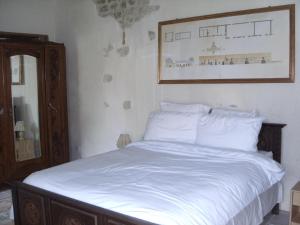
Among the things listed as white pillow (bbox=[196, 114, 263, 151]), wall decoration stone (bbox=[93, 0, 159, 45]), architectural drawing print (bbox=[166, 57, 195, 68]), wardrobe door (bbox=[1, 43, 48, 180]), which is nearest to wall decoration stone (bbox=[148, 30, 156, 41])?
wall decoration stone (bbox=[93, 0, 159, 45])

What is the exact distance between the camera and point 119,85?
4.08m

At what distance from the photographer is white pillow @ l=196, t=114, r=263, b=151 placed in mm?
2732

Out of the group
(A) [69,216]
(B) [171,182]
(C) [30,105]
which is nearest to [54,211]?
(A) [69,216]

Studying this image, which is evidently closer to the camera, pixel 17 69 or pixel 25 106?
pixel 17 69

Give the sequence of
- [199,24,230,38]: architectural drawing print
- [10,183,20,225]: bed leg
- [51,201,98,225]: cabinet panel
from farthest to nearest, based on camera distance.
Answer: [199,24,230,38]: architectural drawing print → [10,183,20,225]: bed leg → [51,201,98,225]: cabinet panel

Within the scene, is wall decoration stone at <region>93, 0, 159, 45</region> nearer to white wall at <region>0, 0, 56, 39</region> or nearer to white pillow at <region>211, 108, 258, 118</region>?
white wall at <region>0, 0, 56, 39</region>

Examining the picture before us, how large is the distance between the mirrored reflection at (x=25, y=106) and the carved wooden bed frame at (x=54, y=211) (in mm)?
1767

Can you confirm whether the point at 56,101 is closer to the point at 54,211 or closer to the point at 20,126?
the point at 20,126

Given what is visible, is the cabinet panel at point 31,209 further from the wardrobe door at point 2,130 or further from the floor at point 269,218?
the wardrobe door at point 2,130

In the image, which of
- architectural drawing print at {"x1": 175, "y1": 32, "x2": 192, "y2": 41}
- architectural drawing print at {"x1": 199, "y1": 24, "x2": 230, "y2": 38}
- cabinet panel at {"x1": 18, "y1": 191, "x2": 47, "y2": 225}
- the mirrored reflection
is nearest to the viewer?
cabinet panel at {"x1": 18, "y1": 191, "x2": 47, "y2": 225}

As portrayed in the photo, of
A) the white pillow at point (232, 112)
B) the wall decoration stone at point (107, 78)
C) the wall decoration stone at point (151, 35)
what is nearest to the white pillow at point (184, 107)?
the white pillow at point (232, 112)

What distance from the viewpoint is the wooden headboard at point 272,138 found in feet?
9.40

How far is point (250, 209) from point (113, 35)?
8.87 feet

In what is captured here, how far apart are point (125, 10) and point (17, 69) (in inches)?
58.2
